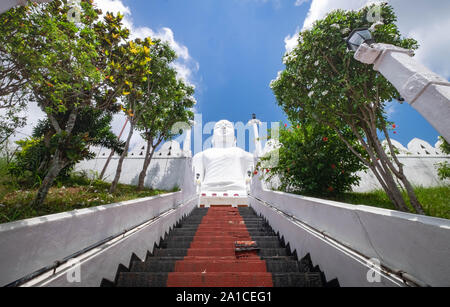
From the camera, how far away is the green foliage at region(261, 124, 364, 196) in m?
3.99

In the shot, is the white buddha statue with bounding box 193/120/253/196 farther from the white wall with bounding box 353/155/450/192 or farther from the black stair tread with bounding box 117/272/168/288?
the black stair tread with bounding box 117/272/168/288

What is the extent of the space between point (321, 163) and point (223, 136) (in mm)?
8638

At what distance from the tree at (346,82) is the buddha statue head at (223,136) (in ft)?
27.9

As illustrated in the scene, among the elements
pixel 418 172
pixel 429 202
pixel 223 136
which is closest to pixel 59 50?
pixel 429 202

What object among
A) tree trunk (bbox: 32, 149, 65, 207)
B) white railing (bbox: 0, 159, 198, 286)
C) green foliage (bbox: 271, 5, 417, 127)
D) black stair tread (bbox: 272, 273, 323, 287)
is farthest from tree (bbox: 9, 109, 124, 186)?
green foliage (bbox: 271, 5, 417, 127)

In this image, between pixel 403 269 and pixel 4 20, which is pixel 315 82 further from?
pixel 4 20

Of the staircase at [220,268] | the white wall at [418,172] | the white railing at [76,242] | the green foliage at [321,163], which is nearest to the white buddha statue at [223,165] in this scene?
the green foliage at [321,163]

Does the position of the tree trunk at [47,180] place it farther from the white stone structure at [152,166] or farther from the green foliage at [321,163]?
the white stone structure at [152,166]

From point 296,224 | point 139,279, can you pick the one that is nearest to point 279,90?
point 296,224

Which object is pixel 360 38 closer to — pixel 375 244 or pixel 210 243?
pixel 375 244

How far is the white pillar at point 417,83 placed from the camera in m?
1.31

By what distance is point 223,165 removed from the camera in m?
10.3

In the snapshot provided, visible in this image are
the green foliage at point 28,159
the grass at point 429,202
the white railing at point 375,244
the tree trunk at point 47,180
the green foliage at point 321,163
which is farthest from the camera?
the green foliage at point 321,163

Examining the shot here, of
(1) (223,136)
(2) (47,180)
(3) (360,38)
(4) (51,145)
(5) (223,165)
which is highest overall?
(1) (223,136)
